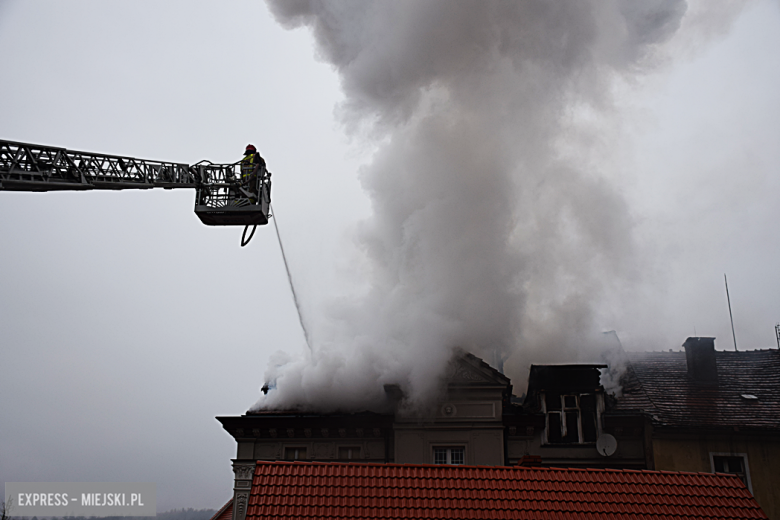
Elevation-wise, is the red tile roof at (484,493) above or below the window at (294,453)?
below

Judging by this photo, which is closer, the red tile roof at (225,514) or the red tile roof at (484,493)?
the red tile roof at (484,493)

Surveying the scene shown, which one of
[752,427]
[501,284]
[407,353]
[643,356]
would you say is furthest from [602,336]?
[407,353]

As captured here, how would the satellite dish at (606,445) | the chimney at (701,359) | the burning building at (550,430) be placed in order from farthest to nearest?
1. the chimney at (701,359)
2. the satellite dish at (606,445)
3. the burning building at (550,430)

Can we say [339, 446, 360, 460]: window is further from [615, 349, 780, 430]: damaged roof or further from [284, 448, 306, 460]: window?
[615, 349, 780, 430]: damaged roof

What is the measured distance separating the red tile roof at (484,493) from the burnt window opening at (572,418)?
8669 mm

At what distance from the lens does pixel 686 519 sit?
11820 mm

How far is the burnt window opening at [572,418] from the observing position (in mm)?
21453

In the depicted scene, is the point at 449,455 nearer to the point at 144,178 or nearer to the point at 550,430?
the point at 550,430

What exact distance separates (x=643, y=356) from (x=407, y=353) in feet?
32.3

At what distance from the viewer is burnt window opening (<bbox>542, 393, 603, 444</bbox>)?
2145 centimetres

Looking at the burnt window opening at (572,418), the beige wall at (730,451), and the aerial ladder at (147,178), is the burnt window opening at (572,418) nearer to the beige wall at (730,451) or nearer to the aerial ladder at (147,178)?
the beige wall at (730,451)

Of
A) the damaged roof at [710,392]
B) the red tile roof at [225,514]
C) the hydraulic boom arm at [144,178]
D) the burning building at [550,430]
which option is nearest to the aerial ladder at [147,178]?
the hydraulic boom arm at [144,178]

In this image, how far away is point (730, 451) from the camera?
20172mm

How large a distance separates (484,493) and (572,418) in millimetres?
10685
